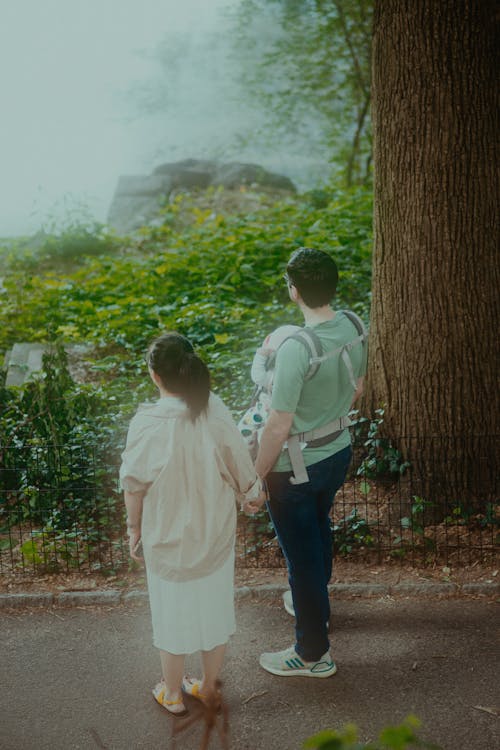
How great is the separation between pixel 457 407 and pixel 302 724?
2.47m

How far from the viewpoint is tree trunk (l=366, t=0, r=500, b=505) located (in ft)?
17.2

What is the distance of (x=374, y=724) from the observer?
3.63 metres

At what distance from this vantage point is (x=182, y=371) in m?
3.27

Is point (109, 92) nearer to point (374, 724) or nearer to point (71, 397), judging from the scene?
point (71, 397)

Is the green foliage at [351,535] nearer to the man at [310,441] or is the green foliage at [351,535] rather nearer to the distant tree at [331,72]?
the man at [310,441]

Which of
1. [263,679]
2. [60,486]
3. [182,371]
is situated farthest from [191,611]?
[60,486]

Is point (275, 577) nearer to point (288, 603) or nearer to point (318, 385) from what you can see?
point (288, 603)

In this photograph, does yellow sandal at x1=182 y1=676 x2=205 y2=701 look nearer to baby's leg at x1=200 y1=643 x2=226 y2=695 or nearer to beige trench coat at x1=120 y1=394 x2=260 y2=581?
baby's leg at x1=200 y1=643 x2=226 y2=695

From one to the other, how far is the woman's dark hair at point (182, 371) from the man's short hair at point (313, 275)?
626 mm

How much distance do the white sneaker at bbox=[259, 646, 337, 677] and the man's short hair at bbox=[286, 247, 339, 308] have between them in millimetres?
1695

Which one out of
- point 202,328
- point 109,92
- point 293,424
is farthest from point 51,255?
point 109,92

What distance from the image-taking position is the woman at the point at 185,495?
3.30 m

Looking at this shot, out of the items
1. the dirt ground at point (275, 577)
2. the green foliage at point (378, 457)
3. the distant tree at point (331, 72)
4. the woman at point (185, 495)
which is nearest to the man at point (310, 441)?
the woman at point (185, 495)

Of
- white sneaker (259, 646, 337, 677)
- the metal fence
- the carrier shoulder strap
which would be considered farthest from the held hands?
the metal fence
